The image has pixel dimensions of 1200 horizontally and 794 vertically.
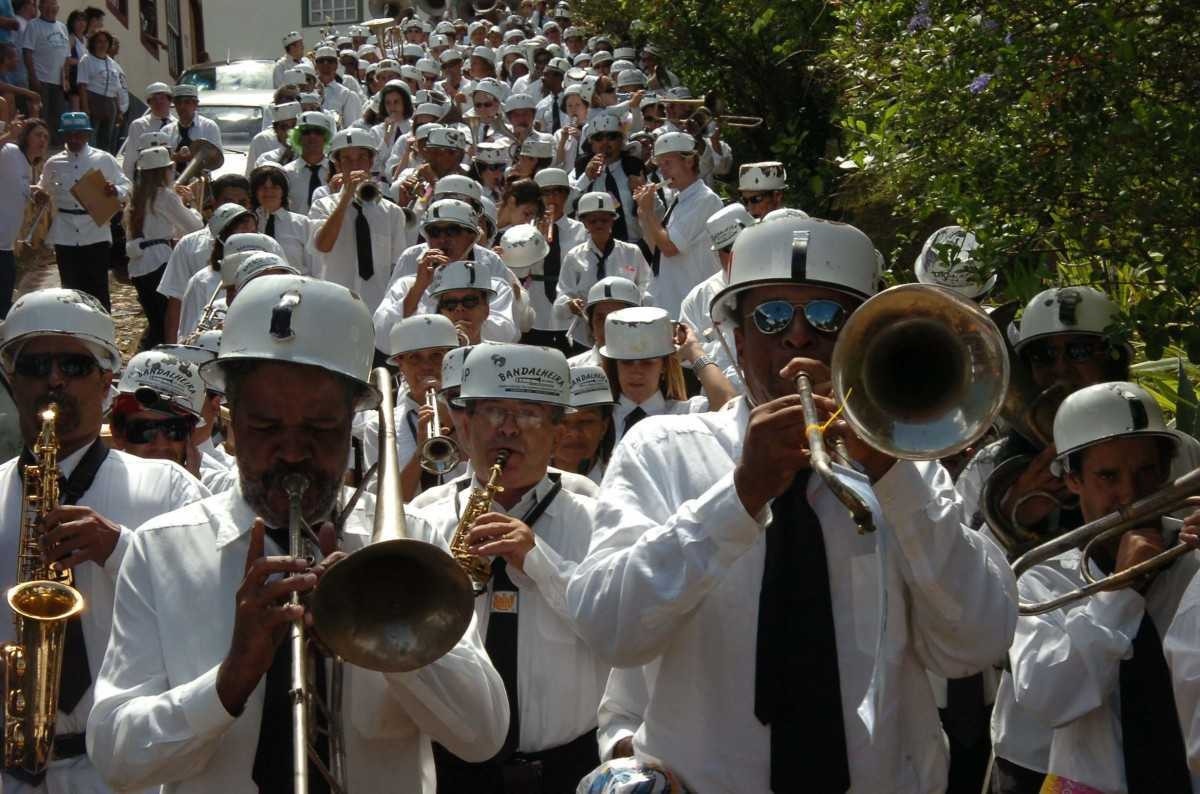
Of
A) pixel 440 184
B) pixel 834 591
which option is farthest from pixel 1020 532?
pixel 440 184

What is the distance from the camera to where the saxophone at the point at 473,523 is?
5602 mm

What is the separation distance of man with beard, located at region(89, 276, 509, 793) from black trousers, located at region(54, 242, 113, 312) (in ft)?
40.5

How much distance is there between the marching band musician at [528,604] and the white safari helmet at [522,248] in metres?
7.29

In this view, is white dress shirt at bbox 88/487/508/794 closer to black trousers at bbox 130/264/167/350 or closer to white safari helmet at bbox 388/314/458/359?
white safari helmet at bbox 388/314/458/359

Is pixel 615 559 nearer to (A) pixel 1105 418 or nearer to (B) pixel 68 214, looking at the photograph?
(A) pixel 1105 418

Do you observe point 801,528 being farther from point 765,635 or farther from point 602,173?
point 602,173

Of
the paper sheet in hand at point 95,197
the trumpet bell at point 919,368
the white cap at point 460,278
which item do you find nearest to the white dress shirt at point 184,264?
the paper sheet in hand at point 95,197

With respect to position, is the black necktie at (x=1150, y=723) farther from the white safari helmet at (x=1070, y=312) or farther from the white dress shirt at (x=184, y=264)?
the white dress shirt at (x=184, y=264)

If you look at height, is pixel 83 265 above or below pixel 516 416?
above

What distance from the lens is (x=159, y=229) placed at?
610 inches

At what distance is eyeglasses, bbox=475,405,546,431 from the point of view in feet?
20.5

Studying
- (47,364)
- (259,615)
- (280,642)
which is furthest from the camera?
(47,364)

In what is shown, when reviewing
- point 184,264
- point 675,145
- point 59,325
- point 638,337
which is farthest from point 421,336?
point 675,145

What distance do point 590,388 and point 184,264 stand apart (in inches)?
231
